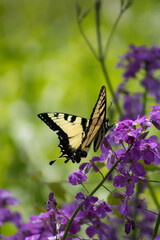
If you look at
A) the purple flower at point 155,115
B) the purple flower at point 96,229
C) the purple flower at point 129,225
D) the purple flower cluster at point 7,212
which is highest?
the purple flower at point 155,115

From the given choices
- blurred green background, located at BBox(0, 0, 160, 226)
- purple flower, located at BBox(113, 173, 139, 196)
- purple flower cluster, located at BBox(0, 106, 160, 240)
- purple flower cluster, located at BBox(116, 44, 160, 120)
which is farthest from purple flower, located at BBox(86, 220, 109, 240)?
blurred green background, located at BBox(0, 0, 160, 226)

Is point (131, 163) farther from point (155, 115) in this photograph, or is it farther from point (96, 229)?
point (96, 229)

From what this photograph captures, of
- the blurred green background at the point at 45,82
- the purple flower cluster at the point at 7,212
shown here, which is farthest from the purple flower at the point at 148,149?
the blurred green background at the point at 45,82

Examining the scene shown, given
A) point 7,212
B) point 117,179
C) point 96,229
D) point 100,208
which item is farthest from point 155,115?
point 7,212

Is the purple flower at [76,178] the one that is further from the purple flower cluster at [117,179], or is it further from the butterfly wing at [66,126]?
the butterfly wing at [66,126]

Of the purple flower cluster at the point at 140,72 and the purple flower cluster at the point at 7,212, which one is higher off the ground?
the purple flower cluster at the point at 140,72
